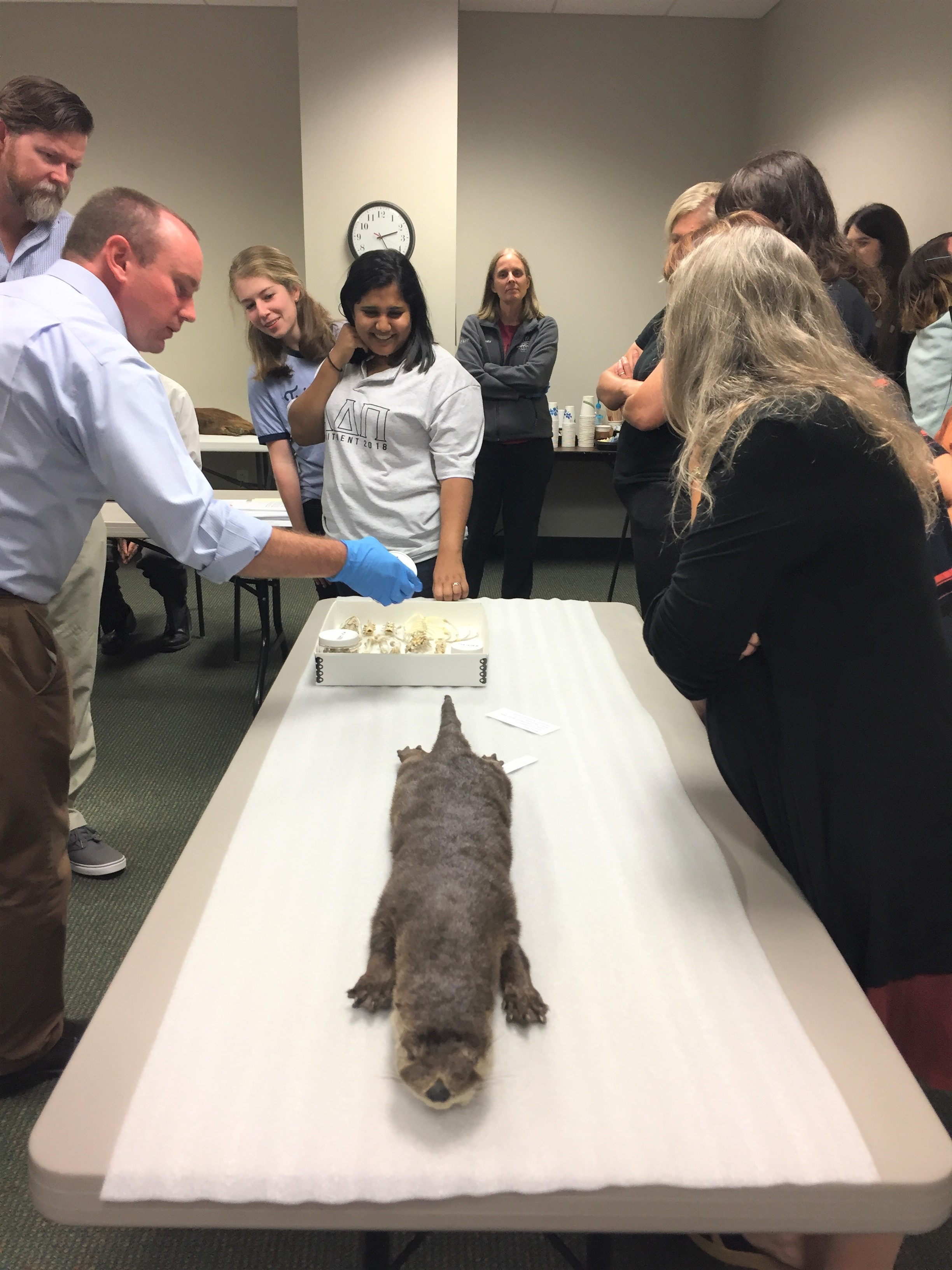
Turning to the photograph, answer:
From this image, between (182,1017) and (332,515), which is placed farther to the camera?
(332,515)

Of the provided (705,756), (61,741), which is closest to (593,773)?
(705,756)

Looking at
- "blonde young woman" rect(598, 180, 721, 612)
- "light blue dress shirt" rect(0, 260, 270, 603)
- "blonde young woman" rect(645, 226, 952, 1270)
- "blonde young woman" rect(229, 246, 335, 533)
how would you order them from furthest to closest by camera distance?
"blonde young woman" rect(229, 246, 335, 533) → "blonde young woman" rect(598, 180, 721, 612) → "light blue dress shirt" rect(0, 260, 270, 603) → "blonde young woman" rect(645, 226, 952, 1270)

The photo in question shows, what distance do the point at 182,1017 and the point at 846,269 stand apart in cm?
170

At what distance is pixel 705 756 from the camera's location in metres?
1.28

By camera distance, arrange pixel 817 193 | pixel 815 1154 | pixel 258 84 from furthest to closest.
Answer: pixel 258 84 → pixel 817 193 → pixel 815 1154

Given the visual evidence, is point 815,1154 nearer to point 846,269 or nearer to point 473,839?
point 473,839

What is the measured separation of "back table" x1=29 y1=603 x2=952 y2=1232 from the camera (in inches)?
24.8

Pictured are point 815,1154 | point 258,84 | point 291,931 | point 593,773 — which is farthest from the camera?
point 258,84

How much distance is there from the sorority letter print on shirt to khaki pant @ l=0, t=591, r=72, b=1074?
0.93 metres

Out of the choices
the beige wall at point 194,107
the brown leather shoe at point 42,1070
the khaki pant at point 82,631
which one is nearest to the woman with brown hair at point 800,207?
the khaki pant at point 82,631

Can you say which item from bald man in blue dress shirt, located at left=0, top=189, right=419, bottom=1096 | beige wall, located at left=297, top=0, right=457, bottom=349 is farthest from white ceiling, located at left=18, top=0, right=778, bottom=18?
bald man in blue dress shirt, located at left=0, top=189, right=419, bottom=1096

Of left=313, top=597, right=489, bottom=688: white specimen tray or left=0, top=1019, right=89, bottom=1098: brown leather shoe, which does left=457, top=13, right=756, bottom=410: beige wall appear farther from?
left=0, top=1019, right=89, bottom=1098: brown leather shoe

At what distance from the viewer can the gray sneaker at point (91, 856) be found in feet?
6.84

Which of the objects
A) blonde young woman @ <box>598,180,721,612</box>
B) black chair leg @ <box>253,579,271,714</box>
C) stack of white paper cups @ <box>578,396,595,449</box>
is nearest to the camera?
blonde young woman @ <box>598,180,721,612</box>
